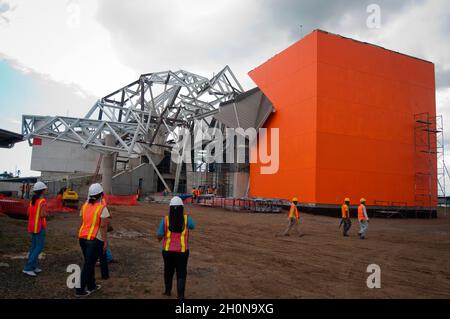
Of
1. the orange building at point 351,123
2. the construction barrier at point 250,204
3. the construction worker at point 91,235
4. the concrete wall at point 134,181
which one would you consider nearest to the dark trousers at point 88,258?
the construction worker at point 91,235

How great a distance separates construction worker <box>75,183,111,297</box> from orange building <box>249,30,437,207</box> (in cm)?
2036

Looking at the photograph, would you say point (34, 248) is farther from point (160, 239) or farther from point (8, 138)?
point (8, 138)

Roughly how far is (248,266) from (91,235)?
3910 mm

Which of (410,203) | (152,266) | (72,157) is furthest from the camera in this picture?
(72,157)

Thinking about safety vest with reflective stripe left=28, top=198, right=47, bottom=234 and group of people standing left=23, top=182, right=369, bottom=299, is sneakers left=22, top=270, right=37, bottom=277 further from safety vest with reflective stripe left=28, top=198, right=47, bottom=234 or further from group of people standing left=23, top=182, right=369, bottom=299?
group of people standing left=23, top=182, right=369, bottom=299

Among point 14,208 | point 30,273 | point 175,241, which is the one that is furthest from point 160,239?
point 14,208

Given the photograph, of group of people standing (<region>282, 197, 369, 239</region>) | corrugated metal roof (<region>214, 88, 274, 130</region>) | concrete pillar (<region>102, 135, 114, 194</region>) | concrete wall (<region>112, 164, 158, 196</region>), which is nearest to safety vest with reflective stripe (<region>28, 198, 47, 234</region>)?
group of people standing (<region>282, 197, 369, 239</region>)

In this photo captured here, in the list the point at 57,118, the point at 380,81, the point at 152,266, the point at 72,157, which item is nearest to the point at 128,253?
the point at 152,266

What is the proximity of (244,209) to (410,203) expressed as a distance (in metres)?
13.9

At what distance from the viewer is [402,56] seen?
2834 cm

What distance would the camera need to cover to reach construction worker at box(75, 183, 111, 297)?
5.23 m

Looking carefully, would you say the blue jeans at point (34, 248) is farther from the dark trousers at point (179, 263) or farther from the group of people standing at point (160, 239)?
the dark trousers at point (179, 263)

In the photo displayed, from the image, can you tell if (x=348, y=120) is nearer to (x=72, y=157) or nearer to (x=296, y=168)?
(x=296, y=168)

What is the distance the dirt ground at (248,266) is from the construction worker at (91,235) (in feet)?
0.92
